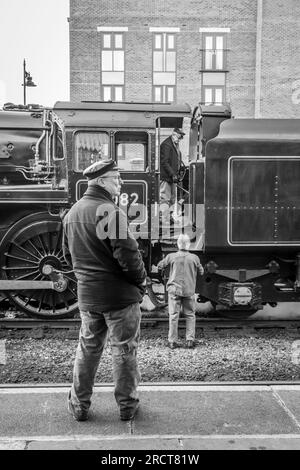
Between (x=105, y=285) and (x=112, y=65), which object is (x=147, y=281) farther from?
(x=112, y=65)

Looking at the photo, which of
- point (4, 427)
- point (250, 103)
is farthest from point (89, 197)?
point (250, 103)

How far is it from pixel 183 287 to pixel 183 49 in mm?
21835

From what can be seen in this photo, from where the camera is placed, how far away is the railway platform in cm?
326

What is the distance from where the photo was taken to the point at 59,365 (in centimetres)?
538

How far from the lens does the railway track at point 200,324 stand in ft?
22.8

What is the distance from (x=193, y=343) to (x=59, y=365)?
1.72 meters

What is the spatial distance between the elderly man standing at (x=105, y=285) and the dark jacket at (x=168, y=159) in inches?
143

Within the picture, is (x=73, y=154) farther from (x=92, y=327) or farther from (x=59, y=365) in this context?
(x=92, y=327)

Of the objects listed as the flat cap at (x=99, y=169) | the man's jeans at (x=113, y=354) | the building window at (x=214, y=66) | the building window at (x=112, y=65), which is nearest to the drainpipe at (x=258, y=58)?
the building window at (x=214, y=66)

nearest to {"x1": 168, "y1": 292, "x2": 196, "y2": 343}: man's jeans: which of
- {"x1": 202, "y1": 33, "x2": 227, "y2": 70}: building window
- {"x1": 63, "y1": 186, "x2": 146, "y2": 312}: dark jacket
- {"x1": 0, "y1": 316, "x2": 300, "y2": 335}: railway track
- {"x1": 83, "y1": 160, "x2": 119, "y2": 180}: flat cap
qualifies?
{"x1": 0, "y1": 316, "x2": 300, "y2": 335}: railway track

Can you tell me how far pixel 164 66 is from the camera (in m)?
25.6

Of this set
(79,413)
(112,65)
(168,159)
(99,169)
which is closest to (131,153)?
(168,159)
